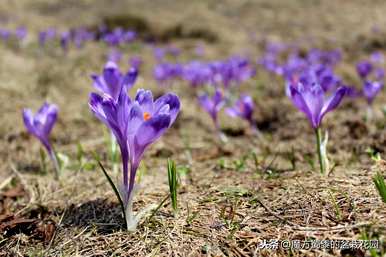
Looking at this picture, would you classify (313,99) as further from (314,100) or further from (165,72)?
(165,72)

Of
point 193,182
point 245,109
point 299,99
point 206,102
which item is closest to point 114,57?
point 206,102

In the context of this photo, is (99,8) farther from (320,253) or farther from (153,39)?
(320,253)

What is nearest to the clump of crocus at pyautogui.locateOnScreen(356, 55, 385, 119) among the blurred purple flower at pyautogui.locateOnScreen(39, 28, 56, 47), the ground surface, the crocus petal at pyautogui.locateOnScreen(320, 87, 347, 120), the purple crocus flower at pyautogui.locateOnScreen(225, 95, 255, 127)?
the ground surface

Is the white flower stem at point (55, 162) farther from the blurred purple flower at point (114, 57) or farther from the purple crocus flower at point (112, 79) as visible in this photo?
the blurred purple flower at point (114, 57)

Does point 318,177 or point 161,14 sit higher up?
point 161,14

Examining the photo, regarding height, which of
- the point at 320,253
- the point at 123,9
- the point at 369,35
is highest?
the point at 123,9

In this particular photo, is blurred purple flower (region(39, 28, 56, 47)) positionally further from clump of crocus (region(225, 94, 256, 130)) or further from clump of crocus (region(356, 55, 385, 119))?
clump of crocus (region(356, 55, 385, 119))

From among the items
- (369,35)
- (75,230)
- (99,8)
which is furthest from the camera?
(99,8)

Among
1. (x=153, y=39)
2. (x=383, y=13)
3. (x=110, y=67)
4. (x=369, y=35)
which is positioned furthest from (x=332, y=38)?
(x=110, y=67)
